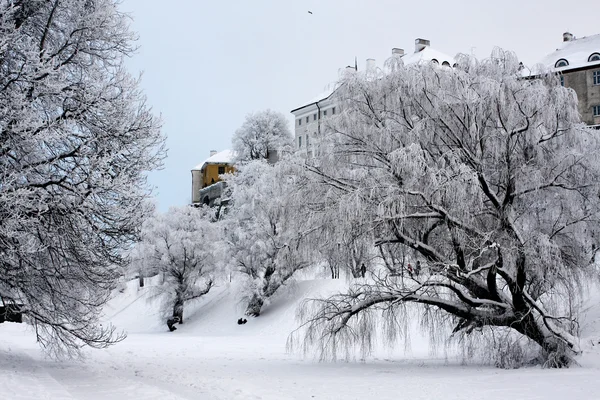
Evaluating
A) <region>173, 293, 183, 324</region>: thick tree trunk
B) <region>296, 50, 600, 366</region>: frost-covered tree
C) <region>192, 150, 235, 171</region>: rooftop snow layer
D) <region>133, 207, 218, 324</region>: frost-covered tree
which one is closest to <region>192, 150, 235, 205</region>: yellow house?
<region>192, 150, 235, 171</region>: rooftop snow layer

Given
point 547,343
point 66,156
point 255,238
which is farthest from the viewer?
point 255,238

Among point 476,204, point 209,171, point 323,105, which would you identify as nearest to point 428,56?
point 323,105

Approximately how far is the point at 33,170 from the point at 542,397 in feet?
36.5

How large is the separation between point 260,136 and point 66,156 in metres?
55.2

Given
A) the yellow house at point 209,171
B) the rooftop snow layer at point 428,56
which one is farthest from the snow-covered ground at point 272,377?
the yellow house at point 209,171

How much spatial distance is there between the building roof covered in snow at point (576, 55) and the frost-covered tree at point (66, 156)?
45.8 m

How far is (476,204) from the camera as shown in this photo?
17.6m

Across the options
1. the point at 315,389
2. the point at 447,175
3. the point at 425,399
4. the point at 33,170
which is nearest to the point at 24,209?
the point at 33,170

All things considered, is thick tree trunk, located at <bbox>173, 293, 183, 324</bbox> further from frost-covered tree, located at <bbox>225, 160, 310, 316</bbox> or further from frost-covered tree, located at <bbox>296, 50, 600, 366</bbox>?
frost-covered tree, located at <bbox>296, 50, 600, 366</bbox>

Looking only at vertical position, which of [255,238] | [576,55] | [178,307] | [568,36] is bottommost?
[178,307]

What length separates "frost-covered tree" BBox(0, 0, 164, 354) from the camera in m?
13.9

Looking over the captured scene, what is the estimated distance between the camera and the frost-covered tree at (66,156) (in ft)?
45.7

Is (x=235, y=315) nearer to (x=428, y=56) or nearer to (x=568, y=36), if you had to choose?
(x=428, y=56)

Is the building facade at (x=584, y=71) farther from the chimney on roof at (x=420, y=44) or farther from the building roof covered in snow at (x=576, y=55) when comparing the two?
the chimney on roof at (x=420, y=44)
